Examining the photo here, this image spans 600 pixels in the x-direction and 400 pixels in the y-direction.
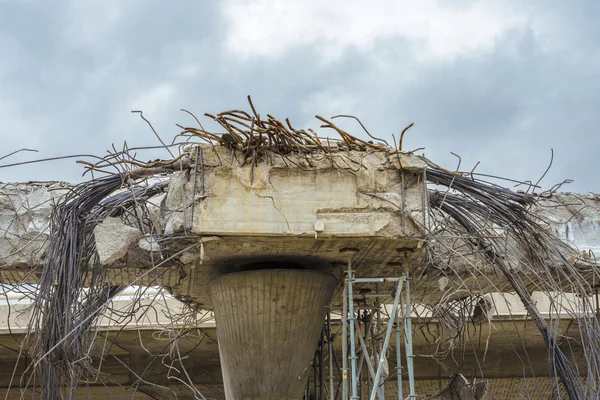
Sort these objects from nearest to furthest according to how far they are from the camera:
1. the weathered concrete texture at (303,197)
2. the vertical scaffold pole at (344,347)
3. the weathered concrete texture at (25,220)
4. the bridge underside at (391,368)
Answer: the weathered concrete texture at (303,197) < the vertical scaffold pole at (344,347) < the weathered concrete texture at (25,220) < the bridge underside at (391,368)

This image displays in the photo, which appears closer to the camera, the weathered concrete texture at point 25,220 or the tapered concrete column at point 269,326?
the tapered concrete column at point 269,326

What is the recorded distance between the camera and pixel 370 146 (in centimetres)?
750

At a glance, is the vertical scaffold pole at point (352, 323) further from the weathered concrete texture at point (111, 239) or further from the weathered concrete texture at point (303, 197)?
the weathered concrete texture at point (111, 239)

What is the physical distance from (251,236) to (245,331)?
1424 millimetres

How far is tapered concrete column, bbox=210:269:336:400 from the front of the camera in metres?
8.29

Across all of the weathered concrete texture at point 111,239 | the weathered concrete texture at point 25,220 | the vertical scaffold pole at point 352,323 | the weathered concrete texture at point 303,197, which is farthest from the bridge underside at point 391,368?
the weathered concrete texture at point 303,197

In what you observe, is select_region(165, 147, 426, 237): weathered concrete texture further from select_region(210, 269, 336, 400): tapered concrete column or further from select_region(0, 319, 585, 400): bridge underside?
select_region(0, 319, 585, 400): bridge underside

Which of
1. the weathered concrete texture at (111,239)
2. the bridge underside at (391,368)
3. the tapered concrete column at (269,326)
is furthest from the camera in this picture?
the bridge underside at (391,368)

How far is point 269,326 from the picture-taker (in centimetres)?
831

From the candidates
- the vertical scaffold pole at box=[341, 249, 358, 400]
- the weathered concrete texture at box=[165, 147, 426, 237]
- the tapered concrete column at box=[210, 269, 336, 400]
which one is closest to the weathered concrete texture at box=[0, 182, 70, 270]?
the tapered concrete column at box=[210, 269, 336, 400]

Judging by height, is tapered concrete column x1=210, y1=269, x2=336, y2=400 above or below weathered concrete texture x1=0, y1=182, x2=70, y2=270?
below

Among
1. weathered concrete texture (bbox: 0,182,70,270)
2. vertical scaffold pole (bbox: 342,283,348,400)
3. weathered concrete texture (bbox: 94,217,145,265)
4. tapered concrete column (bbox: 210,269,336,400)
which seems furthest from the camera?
weathered concrete texture (bbox: 0,182,70,270)

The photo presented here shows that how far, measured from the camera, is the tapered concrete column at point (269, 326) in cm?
829

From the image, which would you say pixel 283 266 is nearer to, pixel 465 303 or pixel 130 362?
pixel 465 303
